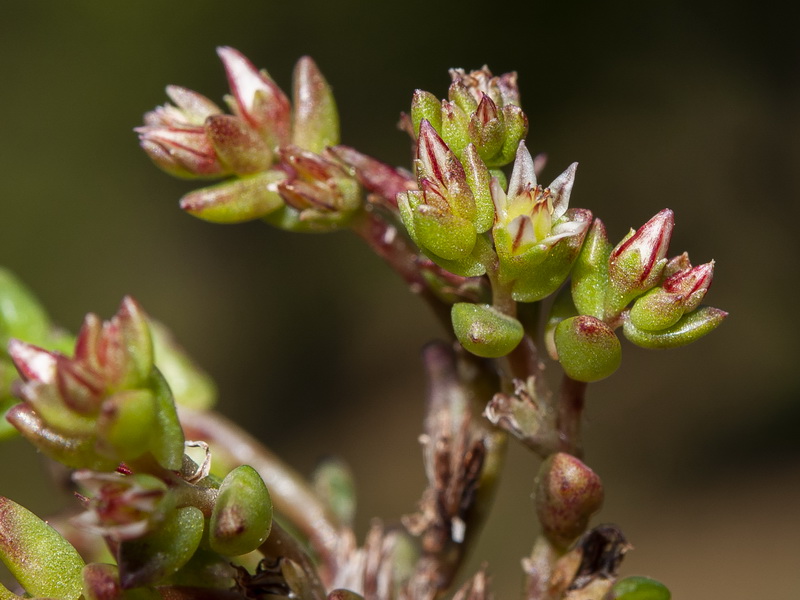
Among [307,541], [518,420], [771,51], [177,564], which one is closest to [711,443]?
[771,51]

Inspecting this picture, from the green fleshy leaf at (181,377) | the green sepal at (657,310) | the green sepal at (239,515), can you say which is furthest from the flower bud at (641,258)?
the green fleshy leaf at (181,377)

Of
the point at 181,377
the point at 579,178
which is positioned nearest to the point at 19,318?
the point at 181,377

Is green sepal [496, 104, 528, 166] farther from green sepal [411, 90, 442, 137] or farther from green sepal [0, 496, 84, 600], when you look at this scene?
green sepal [0, 496, 84, 600]

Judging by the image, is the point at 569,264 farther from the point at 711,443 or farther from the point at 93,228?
the point at 93,228

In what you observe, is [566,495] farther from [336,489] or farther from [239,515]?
[336,489]

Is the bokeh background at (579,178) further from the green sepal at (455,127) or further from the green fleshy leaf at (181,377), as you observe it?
the green sepal at (455,127)

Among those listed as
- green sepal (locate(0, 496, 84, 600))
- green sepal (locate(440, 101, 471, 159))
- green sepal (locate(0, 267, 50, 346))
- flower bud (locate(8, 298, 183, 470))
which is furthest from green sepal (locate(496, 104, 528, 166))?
green sepal (locate(0, 267, 50, 346))
